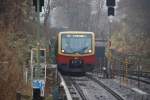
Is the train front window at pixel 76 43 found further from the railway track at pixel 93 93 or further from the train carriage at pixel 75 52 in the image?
the railway track at pixel 93 93

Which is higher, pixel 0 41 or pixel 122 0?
pixel 122 0

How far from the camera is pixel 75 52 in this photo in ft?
109

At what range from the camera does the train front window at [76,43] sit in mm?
33250

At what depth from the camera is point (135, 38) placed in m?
54.9

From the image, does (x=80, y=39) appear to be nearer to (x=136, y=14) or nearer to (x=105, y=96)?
(x=105, y=96)

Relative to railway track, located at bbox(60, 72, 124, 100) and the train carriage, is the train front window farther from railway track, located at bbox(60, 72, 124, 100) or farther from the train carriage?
railway track, located at bbox(60, 72, 124, 100)

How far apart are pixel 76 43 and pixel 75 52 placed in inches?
24.5

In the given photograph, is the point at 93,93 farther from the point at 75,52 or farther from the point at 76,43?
the point at 76,43

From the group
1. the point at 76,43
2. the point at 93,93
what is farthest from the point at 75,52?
the point at 93,93

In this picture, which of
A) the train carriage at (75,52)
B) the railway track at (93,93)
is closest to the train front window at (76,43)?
the train carriage at (75,52)

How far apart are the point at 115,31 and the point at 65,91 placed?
1789 inches

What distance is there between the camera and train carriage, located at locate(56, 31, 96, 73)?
32.6 m

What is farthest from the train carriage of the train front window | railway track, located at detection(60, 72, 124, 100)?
railway track, located at detection(60, 72, 124, 100)

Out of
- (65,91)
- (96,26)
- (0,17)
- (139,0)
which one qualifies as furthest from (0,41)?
(96,26)
